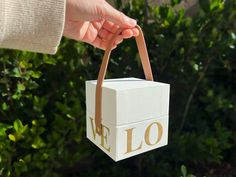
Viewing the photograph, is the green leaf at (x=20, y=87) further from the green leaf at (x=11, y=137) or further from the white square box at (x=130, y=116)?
the white square box at (x=130, y=116)

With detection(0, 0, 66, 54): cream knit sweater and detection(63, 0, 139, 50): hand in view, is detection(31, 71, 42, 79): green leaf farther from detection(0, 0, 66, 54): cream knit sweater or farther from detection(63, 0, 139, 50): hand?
detection(0, 0, 66, 54): cream knit sweater

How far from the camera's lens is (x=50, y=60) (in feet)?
6.04

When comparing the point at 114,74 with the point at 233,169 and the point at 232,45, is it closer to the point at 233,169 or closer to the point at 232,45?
the point at 232,45

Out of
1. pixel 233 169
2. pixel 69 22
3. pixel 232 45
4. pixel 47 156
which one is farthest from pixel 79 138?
pixel 233 169

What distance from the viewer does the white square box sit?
1038 millimetres

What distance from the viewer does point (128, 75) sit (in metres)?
2.06

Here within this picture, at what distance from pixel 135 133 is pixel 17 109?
101cm

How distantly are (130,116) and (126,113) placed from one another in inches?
0.9

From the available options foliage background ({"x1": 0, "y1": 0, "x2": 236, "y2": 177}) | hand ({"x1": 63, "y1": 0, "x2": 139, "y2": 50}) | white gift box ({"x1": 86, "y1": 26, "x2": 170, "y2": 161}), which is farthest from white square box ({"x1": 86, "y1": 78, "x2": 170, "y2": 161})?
foliage background ({"x1": 0, "y1": 0, "x2": 236, "y2": 177})

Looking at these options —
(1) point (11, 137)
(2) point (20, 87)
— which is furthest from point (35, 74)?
(1) point (11, 137)

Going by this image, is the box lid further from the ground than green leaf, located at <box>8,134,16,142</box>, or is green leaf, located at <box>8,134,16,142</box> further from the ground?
the box lid

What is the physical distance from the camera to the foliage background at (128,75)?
184 cm

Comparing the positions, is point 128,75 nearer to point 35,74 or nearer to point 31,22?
point 35,74

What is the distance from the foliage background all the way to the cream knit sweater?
2.60 feet
